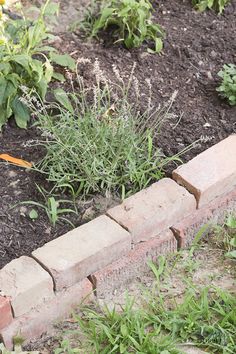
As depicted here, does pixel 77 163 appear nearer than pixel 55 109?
Yes

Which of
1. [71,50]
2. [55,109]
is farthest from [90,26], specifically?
[55,109]

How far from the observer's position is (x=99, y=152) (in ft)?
9.97

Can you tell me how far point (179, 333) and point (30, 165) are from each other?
1015 millimetres

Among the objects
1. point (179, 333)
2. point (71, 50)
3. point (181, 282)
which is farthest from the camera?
point (71, 50)

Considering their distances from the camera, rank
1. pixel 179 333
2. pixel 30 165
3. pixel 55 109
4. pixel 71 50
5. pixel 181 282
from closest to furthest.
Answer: pixel 179 333 < pixel 181 282 < pixel 30 165 < pixel 55 109 < pixel 71 50

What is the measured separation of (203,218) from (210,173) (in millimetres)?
206

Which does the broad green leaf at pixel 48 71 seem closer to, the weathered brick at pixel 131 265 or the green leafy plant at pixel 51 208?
the green leafy plant at pixel 51 208

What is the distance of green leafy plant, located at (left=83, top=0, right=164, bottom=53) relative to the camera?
12.2ft

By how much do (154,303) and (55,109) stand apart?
1.14 meters

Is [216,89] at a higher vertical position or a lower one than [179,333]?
higher

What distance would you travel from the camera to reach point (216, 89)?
3537 mm

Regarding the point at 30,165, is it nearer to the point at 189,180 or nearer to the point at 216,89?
the point at 189,180

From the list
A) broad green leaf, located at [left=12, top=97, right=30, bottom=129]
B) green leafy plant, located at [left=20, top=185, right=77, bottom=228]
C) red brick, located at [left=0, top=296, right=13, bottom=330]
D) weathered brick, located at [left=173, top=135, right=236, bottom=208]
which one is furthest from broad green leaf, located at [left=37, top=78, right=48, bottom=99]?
red brick, located at [left=0, top=296, right=13, bottom=330]

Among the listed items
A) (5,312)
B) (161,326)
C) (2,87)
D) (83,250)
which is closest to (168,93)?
(2,87)
